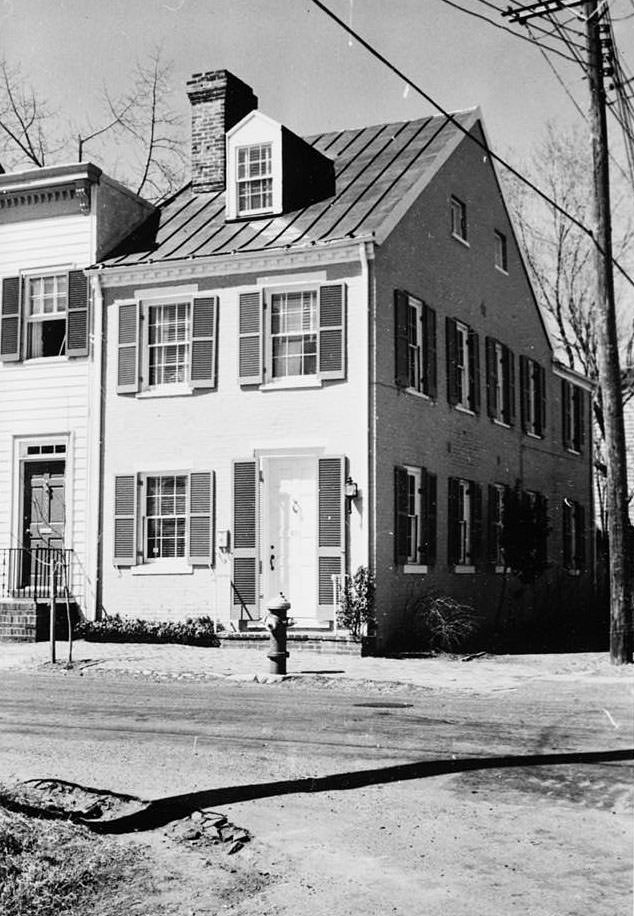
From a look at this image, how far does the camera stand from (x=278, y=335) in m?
18.5

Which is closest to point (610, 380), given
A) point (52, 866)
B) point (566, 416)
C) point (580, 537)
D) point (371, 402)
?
point (371, 402)

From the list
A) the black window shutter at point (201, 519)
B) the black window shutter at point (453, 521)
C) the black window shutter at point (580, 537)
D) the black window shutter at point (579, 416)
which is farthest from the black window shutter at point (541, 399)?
the black window shutter at point (201, 519)

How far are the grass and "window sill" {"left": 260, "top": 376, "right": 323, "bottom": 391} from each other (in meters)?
12.5

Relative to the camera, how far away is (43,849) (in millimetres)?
5344

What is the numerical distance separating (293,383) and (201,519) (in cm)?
277

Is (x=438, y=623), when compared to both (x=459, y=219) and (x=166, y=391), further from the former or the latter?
(x=459, y=219)

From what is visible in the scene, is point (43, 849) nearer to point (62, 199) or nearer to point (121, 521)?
point (121, 521)

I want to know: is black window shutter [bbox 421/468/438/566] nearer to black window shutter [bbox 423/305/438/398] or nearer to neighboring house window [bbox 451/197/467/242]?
black window shutter [bbox 423/305/438/398]

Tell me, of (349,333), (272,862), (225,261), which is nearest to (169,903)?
(272,862)

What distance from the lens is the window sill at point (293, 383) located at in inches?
708

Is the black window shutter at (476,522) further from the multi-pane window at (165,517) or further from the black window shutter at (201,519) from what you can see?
the multi-pane window at (165,517)

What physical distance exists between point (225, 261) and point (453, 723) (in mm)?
11033

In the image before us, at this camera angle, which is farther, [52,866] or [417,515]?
[417,515]

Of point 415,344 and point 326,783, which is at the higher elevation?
point 415,344
